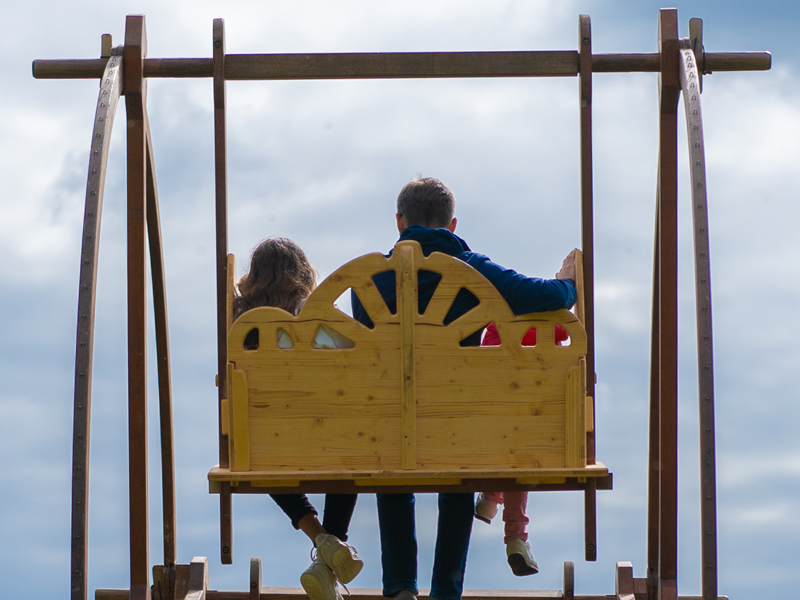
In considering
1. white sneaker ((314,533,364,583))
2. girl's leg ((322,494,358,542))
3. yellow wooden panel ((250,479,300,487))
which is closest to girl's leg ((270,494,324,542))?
girl's leg ((322,494,358,542))

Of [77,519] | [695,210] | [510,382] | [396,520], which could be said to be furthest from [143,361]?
[695,210]

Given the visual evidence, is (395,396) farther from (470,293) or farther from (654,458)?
(654,458)

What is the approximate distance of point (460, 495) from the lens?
16.5 ft

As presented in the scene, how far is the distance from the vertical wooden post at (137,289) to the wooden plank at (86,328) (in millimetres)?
236

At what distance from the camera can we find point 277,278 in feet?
17.1

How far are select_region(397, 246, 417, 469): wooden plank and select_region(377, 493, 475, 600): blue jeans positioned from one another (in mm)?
350

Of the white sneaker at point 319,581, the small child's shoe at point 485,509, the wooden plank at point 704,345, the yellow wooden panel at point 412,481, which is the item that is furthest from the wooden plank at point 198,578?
the wooden plank at point 704,345

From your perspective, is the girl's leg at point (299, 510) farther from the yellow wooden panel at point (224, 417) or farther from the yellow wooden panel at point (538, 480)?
the yellow wooden panel at point (538, 480)

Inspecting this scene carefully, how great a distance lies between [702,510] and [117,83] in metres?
3.23

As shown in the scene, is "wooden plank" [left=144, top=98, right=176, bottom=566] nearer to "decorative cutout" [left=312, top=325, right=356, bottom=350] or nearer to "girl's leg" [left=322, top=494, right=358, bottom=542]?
"girl's leg" [left=322, top=494, right=358, bottom=542]

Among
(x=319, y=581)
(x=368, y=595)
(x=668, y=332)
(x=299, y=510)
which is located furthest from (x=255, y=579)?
(x=668, y=332)

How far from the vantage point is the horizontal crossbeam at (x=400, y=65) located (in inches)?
220

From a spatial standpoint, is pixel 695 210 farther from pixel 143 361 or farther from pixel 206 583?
pixel 206 583

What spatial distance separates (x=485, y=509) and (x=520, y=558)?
292mm
